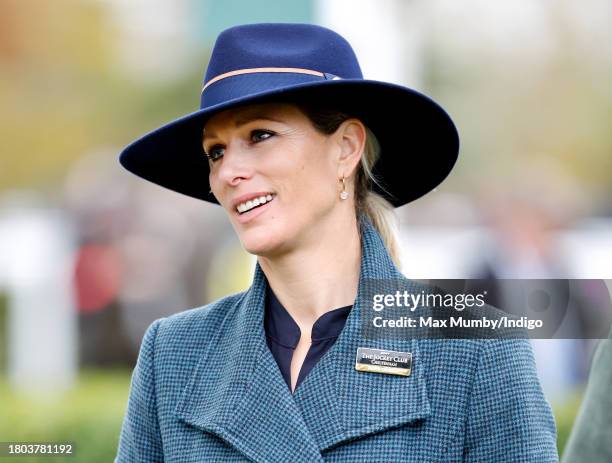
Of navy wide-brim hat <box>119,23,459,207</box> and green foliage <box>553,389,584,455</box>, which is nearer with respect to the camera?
navy wide-brim hat <box>119,23,459,207</box>

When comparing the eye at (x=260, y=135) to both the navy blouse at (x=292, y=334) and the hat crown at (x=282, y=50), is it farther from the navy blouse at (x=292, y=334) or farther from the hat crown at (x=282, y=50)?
the navy blouse at (x=292, y=334)

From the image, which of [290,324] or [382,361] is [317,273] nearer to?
[290,324]

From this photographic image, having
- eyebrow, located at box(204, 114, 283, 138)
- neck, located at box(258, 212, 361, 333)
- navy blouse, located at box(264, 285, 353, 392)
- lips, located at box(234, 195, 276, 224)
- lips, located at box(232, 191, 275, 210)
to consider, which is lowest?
navy blouse, located at box(264, 285, 353, 392)

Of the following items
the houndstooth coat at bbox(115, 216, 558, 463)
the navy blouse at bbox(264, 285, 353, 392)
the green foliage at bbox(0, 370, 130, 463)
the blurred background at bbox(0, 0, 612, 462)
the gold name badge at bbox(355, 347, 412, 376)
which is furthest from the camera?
the blurred background at bbox(0, 0, 612, 462)

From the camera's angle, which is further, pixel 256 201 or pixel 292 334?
pixel 292 334

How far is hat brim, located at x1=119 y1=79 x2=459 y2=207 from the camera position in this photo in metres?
2.82

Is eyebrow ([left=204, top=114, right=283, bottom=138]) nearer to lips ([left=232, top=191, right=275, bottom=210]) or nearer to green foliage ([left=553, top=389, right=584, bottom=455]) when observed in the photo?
lips ([left=232, top=191, right=275, bottom=210])

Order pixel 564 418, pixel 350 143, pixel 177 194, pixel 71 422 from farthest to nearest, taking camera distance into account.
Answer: pixel 177 194, pixel 71 422, pixel 564 418, pixel 350 143

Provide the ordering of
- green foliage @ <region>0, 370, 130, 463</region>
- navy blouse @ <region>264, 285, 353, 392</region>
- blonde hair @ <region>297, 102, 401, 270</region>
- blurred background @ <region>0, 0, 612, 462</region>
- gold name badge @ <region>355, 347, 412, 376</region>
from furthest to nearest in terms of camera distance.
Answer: blurred background @ <region>0, 0, 612, 462</region>, green foliage @ <region>0, 370, 130, 463</region>, blonde hair @ <region>297, 102, 401, 270</region>, navy blouse @ <region>264, 285, 353, 392</region>, gold name badge @ <region>355, 347, 412, 376</region>

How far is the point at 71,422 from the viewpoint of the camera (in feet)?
17.9

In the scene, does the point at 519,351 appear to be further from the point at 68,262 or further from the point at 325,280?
the point at 68,262

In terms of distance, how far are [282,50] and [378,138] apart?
0.39 m

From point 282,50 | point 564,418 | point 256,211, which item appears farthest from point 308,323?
point 564,418

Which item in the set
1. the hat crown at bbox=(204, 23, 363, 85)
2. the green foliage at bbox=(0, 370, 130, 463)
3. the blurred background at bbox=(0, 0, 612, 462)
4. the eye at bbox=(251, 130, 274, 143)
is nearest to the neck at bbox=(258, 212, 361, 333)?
the eye at bbox=(251, 130, 274, 143)
